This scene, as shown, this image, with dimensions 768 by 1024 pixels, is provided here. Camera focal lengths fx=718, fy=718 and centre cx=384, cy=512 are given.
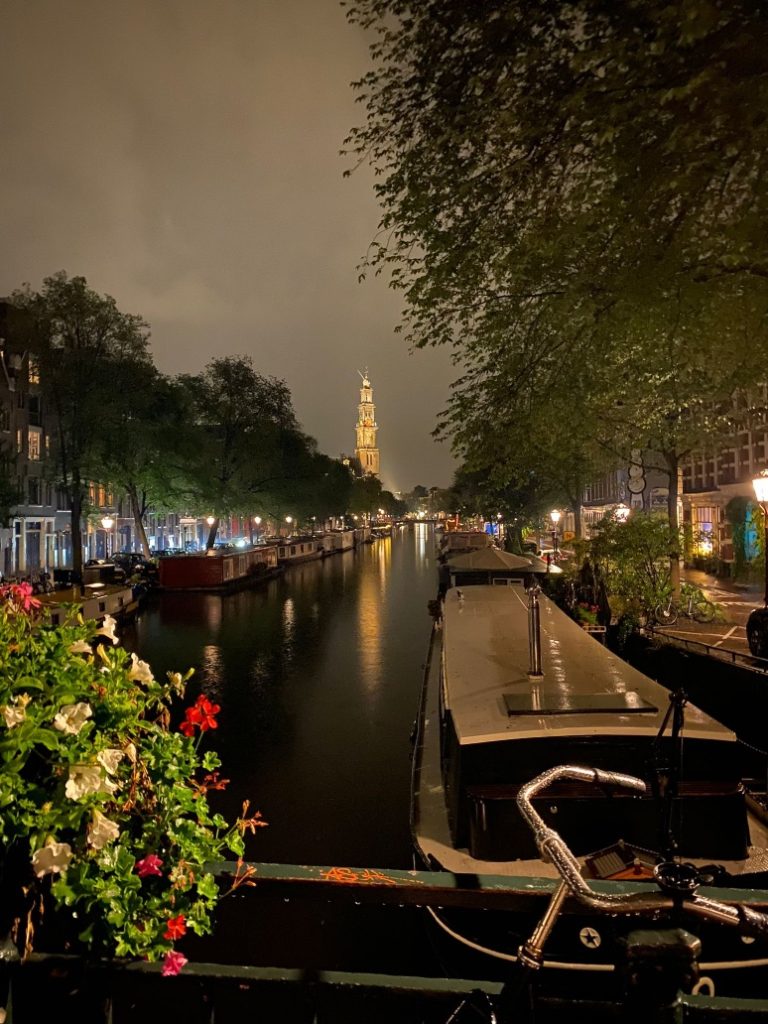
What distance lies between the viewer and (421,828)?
676 centimetres

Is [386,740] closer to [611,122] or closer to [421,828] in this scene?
[421,828]

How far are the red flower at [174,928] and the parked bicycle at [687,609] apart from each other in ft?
63.9

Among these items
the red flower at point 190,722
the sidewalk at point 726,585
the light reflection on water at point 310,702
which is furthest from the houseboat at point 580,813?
the sidewalk at point 726,585

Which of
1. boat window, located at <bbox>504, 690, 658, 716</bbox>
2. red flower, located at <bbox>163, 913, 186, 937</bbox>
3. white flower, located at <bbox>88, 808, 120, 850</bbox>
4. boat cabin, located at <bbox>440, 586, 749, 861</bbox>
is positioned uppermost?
white flower, located at <bbox>88, 808, 120, 850</bbox>

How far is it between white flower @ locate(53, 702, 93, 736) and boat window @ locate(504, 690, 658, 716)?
4.58 m

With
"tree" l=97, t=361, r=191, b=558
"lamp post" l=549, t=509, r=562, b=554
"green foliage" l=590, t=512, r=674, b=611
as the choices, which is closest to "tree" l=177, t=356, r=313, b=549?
"tree" l=97, t=361, r=191, b=558

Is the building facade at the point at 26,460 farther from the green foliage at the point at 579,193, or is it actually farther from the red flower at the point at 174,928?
the red flower at the point at 174,928

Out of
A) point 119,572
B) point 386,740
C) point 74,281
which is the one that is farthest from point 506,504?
point 386,740

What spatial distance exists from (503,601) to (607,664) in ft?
18.0

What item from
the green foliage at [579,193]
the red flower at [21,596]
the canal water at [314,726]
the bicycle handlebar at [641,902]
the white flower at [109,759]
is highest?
the green foliage at [579,193]

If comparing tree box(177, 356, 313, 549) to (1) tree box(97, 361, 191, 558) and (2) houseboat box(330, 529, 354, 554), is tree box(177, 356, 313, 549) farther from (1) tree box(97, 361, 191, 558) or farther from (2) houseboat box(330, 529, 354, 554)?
(2) houseboat box(330, 529, 354, 554)

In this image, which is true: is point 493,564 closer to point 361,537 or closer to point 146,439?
point 146,439

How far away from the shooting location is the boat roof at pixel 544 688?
5801 millimetres

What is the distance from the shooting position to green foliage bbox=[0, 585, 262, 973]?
198cm
